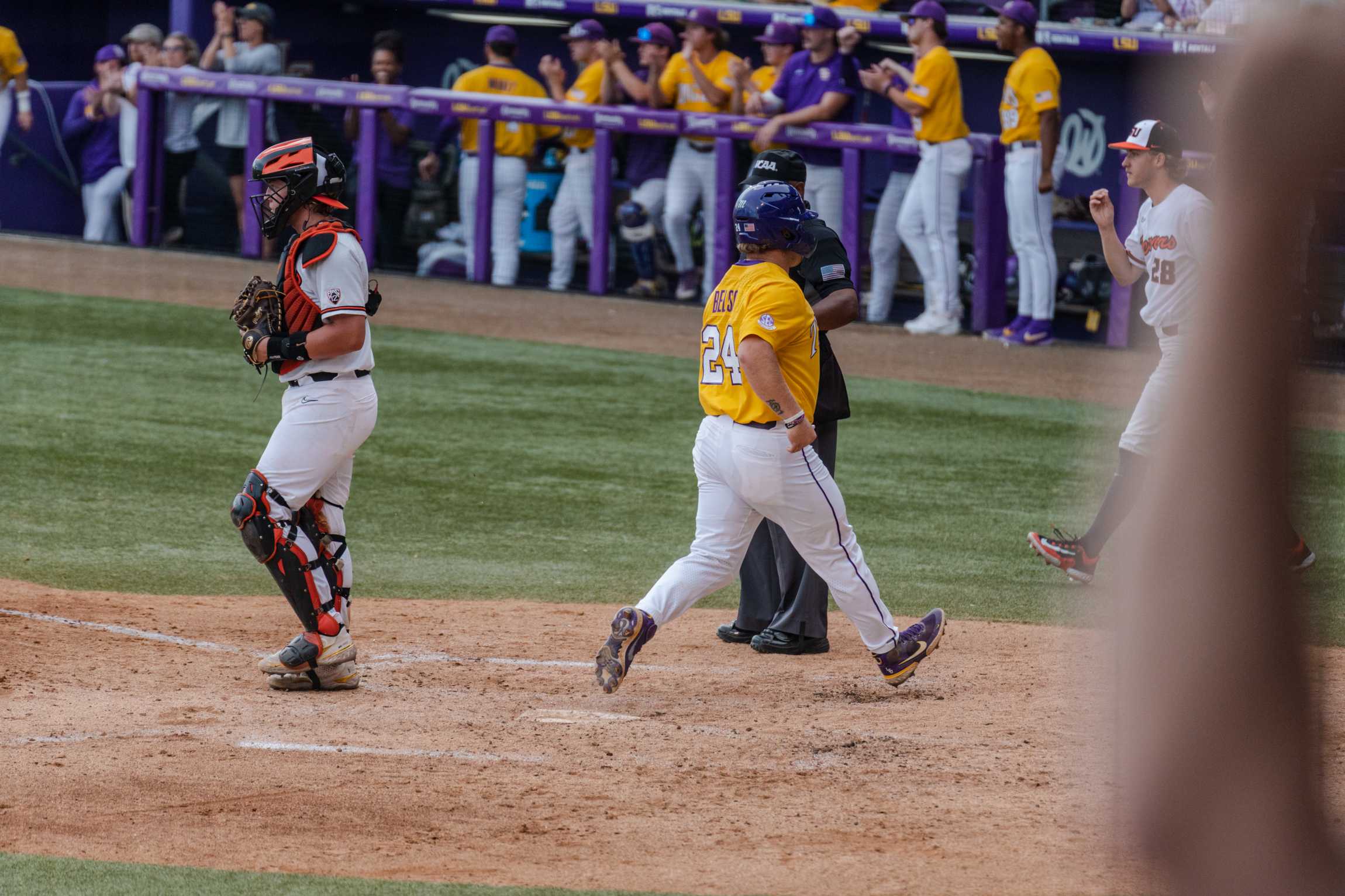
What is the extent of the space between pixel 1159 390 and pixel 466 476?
339 inches

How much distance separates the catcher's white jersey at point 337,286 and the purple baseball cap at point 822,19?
358 inches

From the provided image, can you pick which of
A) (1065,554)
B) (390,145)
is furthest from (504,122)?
(1065,554)

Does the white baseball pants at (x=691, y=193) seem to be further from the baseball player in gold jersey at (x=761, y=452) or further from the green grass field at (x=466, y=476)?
the baseball player in gold jersey at (x=761, y=452)

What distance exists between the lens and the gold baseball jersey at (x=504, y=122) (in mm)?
15938

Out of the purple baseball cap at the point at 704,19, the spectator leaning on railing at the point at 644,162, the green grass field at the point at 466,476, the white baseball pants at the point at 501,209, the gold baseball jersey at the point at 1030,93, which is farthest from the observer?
the white baseball pants at the point at 501,209

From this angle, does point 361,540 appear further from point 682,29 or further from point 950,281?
point 682,29

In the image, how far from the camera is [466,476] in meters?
9.52

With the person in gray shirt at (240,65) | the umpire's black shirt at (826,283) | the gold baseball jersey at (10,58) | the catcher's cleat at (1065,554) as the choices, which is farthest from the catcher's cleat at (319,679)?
the gold baseball jersey at (10,58)

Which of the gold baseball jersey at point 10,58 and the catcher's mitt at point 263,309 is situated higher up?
the gold baseball jersey at point 10,58

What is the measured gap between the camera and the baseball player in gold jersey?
17.6ft

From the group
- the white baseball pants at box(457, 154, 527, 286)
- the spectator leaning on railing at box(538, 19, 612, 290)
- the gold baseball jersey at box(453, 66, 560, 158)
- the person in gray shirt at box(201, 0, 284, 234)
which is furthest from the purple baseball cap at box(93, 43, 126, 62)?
the spectator leaning on railing at box(538, 19, 612, 290)

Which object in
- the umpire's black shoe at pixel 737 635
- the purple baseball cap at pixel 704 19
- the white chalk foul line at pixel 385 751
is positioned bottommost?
the umpire's black shoe at pixel 737 635

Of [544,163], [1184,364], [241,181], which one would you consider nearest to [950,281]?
[544,163]

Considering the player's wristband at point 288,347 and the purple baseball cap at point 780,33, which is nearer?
the player's wristband at point 288,347
